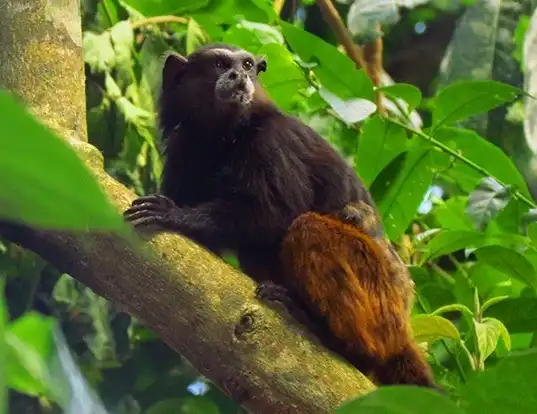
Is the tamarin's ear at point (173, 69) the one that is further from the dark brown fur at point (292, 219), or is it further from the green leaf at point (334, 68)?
the green leaf at point (334, 68)

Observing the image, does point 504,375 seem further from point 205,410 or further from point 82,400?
point 205,410

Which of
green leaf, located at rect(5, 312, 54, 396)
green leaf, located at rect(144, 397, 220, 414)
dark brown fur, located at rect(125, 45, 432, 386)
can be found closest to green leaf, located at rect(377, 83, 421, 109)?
dark brown fur, located at rect(125, 45, 432, 386)

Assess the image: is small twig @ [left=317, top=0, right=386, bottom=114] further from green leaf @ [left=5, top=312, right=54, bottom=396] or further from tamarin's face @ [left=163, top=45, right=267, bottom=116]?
green leaf @ [left=5, top=312, right=54, bottom=396]

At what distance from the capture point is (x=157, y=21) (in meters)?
2.88

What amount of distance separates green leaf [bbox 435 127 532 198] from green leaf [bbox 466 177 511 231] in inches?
8.1

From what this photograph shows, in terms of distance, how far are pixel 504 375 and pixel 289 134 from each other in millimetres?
1795

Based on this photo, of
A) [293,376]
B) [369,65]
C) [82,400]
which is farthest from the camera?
[369,65]

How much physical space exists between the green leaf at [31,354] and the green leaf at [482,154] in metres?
2.24

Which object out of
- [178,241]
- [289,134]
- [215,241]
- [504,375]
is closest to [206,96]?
[289,134]

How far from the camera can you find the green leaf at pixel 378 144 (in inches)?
97.2

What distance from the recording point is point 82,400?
0.31 metres

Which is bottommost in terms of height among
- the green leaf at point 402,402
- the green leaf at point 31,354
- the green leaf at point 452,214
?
the green leaf at point 452,214

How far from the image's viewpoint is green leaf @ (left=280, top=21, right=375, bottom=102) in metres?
2.42

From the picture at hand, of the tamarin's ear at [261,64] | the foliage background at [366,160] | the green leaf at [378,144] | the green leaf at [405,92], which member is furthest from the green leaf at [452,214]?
the tamarin's ear at [261,64]
